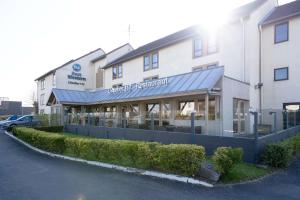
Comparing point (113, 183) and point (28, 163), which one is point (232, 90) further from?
point (28, 163)

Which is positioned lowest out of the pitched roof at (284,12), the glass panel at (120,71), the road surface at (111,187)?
the road surface at (111,187)

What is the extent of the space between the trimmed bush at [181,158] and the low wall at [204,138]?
2.75 metres

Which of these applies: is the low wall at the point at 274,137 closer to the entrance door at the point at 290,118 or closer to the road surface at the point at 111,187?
the entrance door at the point at 290,118

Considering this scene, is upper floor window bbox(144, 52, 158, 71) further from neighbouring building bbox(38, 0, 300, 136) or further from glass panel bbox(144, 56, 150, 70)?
neighbouring building bbox(38, 0, 300, 136)

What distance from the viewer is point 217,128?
1216cm

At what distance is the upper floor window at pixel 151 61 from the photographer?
26.4 meters

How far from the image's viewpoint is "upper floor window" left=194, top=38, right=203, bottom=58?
70.1ft

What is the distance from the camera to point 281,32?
766 inches

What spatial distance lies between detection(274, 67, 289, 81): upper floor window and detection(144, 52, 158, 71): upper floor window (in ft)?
37.1

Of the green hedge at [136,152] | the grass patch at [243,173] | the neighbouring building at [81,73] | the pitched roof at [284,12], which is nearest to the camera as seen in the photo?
the grass patch at [243,173]

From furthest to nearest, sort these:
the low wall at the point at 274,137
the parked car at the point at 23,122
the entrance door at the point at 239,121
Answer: the parked car at the point at 23,122 → the entrance door at the point at 239,121 → the low wall at the point at 274,137

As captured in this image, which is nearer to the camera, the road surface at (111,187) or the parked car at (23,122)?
the road surface at (111,187)

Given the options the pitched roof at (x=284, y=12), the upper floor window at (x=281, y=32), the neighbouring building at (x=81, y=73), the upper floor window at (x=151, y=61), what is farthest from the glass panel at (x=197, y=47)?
the neighbouring building at (x=81, y=73)

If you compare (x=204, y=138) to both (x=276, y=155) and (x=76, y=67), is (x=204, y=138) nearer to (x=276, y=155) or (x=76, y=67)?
(x=276, y=155)
